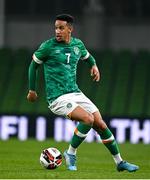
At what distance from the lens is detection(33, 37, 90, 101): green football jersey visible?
12352 mm

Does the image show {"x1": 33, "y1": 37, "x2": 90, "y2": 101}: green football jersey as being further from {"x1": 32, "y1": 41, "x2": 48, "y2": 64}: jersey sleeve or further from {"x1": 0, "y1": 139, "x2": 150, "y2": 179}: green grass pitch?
{"x1": 0, "y1": 139, "x2": 150, "y2": 179}: green grass pitch

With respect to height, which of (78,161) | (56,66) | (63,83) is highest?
(56,66)

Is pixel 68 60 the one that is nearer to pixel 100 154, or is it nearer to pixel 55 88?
pixel 55 88

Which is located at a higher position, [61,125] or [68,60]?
[68,60]

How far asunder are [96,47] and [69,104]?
494 inches

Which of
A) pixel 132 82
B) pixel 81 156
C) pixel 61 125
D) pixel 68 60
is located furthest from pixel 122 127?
pixel 68 60

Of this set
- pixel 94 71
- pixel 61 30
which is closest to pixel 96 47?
pixel 94 71

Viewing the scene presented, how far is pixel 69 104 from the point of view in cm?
1228

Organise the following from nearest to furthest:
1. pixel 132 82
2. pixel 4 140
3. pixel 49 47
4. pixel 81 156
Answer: pixel 49 47 < pixel 81 156 < pixel 4 140 < pixel 132 82

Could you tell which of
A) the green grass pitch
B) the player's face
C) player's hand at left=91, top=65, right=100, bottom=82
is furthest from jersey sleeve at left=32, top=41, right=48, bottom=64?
the green grass pitch

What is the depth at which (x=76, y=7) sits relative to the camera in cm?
2506

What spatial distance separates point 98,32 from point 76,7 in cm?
123

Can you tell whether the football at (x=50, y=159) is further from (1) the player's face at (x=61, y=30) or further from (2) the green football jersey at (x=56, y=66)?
(1) the player's face at (x=61, y=30)

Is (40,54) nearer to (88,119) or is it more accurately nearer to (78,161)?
(88,119)
